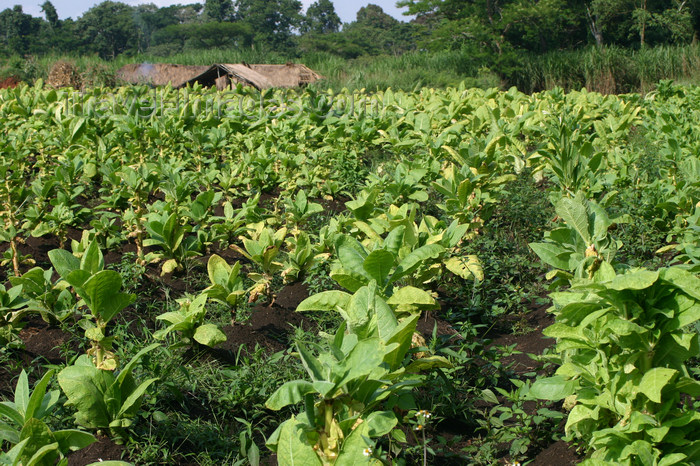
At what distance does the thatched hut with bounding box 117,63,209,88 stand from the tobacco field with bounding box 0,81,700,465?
11.3m

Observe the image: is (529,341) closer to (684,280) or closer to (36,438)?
(684,280)

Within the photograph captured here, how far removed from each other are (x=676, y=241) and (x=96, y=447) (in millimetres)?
3631

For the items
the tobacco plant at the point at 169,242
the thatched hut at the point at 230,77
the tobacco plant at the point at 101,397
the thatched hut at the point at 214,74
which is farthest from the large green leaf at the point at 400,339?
the thatched hut at the point at 214,74

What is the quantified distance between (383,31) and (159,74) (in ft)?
255

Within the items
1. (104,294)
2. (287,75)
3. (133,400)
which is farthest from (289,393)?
(287,75)

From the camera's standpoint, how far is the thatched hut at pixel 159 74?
1698 centimetres

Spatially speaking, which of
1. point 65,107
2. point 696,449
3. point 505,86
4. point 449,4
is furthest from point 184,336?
point 449,4

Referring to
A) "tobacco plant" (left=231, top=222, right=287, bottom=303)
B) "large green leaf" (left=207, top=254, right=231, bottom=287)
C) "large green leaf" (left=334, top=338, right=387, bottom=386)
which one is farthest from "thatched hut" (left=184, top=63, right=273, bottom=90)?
"large green leaf" (left=334, top=338, right=387, bottom=386)

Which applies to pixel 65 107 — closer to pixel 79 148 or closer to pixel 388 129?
pixel 79 148

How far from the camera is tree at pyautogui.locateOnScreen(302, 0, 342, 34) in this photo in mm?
102762

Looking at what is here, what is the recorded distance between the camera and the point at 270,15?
80.9 metres

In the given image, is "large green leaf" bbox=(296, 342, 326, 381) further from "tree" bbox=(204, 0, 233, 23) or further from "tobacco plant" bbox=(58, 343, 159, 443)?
"tree" bbox=(204, 0, 233, 23)

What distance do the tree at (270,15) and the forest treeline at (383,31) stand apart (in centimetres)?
17

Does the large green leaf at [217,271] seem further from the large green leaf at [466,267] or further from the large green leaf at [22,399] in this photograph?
the large green leaf at [22,399]
